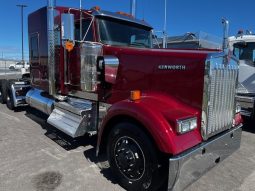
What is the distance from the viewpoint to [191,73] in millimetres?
3584

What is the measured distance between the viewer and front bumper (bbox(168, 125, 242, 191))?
3.15m

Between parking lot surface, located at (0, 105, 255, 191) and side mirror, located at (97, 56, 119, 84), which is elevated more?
side mirror, located at (97, 56, 119, 84)

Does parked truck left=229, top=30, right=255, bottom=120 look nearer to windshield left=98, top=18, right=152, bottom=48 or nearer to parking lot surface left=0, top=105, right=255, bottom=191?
parking lot surface left=0, top=105, right=255, bottom=191

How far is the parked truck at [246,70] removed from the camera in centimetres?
693

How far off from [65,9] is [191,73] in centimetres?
325

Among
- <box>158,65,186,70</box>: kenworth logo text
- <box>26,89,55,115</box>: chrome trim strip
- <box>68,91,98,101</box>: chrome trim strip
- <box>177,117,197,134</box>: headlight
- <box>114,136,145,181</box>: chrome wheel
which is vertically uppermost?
<box>158,65,186,70</box>: kenworth logo text

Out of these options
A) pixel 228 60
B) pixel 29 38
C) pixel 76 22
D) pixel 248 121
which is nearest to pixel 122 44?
pixel 76 22

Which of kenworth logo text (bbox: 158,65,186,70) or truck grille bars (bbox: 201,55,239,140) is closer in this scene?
truck grille bars (bbox: 201,55,239,140)

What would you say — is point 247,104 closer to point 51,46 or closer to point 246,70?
point 246,70

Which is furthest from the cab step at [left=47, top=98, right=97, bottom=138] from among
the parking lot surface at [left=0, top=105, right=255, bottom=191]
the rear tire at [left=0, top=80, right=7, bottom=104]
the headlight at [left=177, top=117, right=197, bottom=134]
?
the rear tire at [left=0, top=80, right=7, bottom=104]

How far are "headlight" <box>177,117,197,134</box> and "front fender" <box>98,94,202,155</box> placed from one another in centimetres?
5

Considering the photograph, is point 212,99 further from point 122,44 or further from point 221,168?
point 122,44

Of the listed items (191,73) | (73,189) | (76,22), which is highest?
(76,22)

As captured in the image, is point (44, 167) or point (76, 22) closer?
point (44, 167)
